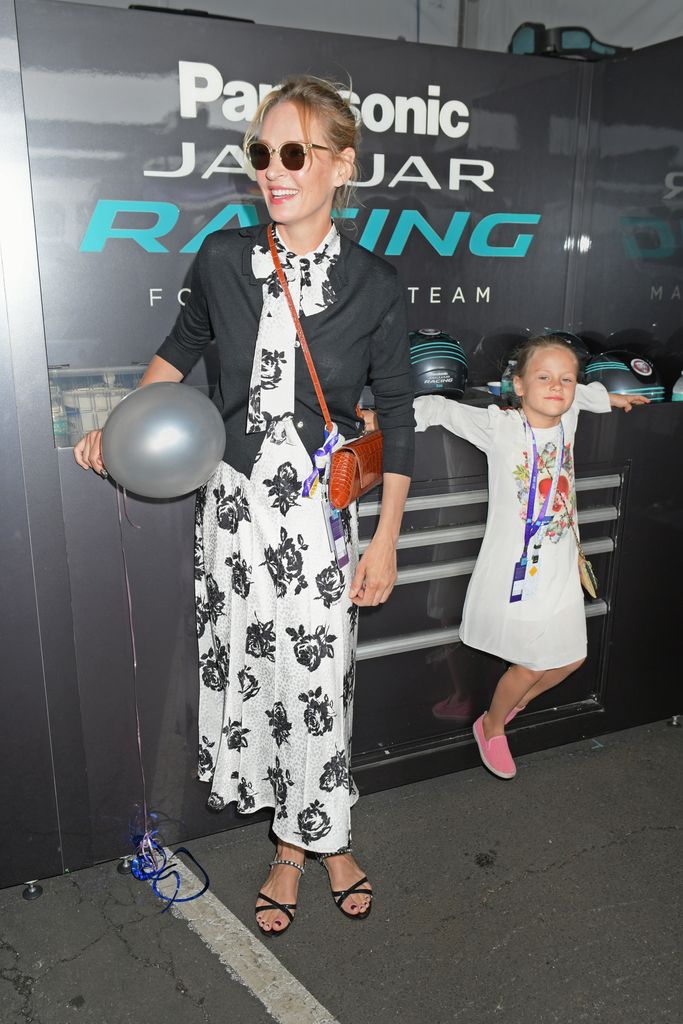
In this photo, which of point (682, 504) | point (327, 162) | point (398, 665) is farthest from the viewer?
point (682, 504)

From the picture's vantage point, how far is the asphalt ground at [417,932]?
1864 millimetres

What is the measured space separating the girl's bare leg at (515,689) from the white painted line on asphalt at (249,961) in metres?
0.91

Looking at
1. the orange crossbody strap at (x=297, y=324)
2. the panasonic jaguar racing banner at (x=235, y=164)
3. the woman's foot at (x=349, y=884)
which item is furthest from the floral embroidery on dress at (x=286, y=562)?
the panasonic jaguar racing banner at (x=235, y=164)

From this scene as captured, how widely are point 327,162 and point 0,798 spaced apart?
1.69 m

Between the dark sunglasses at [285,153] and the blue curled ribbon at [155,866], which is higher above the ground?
the dark sunglasses at [285,153]

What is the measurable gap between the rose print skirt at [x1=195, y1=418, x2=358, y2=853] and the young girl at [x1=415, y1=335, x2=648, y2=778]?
1.89ft

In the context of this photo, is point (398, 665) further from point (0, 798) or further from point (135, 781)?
point (0, 798)

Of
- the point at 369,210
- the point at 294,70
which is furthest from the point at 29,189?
the point at 369,210

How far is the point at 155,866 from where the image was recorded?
7.45 ft

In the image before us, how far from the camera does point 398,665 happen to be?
2533mm

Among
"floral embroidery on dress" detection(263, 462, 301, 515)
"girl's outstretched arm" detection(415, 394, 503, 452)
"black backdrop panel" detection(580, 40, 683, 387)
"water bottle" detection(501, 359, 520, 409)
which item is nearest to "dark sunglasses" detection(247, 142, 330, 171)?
"floral embroidery on dress" detection(263, 462, 301, 515)

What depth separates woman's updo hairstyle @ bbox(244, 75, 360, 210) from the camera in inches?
65.6

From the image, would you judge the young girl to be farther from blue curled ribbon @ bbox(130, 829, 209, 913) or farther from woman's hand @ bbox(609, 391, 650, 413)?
blue curled ribbon @ bbox(130, 829, 209, 913)

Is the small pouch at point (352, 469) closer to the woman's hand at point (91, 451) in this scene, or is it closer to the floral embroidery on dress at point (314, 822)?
the woman's hand at point (91, 451)
